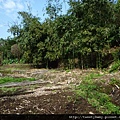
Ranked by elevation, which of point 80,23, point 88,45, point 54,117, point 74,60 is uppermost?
point 80,23

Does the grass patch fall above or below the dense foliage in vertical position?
below

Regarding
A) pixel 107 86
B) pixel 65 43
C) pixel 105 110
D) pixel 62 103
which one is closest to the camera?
pixel 105 110

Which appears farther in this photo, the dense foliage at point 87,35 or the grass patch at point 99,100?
the dense foliage at point 87,35

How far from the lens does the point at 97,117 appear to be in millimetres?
3092

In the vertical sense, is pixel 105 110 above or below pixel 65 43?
below

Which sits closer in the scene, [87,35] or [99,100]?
[99,100]

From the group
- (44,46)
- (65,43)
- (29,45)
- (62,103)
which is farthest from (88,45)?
(62,103)

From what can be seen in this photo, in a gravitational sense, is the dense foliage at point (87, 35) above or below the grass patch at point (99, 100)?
above

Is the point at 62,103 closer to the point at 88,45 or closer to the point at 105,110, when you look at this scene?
the point at 105,110

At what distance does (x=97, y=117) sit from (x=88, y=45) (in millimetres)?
8434

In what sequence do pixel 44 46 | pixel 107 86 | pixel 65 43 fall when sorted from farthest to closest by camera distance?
pixel 44 46 → pixel 65 43 → pixel 107 86

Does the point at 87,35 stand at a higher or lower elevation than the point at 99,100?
higher

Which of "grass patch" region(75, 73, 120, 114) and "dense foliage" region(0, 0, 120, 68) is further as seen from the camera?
"dense foliage" region(0, 0, 120, 68)

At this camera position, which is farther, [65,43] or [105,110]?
[65,43]
